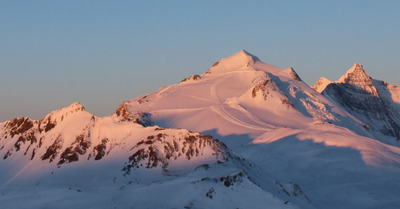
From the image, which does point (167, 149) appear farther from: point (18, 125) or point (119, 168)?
point (18, 125)

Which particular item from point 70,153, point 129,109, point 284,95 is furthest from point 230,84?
point 70,153

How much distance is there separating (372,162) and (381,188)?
11.9 m

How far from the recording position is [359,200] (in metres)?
78.1

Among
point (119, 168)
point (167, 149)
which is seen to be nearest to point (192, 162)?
point (167, 149)

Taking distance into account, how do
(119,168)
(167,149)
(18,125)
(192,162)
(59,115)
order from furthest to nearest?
(18,125) < (59,115) < (119,168) < (167,149) < (192,162)

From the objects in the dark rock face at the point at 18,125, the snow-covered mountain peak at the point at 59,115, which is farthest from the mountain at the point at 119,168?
the snow-covered mountain peak at the point at 59,115

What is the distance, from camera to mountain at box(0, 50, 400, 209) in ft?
186

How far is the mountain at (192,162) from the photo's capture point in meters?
56.7

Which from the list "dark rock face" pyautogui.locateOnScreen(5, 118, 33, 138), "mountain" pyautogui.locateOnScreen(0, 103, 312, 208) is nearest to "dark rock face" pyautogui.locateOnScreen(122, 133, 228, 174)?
"mountain" pyautogui.locateOnScreen(0, 103, 312, 208)

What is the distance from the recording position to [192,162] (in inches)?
2827

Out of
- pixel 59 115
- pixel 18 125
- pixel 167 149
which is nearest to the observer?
pixel 167 149

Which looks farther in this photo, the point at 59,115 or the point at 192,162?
the point at 59,115

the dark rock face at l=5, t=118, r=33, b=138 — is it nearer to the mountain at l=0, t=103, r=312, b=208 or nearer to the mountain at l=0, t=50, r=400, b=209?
the mountain at l=0, t=103, r=312, b=208

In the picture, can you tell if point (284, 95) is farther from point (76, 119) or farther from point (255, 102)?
point (76, 119)
